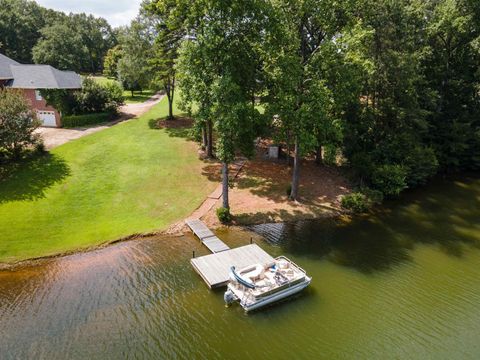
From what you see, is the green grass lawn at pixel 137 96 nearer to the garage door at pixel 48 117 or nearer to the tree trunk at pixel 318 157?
the garage door at pixel 48 117

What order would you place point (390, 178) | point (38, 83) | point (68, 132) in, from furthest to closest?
point (38, 83) → point (68, 132) → point (390, 178)

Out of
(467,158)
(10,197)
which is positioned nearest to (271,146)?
(467,158)

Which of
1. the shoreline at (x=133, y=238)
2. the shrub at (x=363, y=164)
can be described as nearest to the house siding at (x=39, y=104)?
the shoreline at (x=133, y=238)

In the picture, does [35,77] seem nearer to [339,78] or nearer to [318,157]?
[318,157]

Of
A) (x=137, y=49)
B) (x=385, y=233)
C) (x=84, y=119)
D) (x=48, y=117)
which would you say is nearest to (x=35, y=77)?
(x=48, y=117)

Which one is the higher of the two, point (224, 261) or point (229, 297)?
point (224, 261)

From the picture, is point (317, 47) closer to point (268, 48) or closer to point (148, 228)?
point (268, 48)

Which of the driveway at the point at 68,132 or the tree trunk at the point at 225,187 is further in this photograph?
the driveway at the point at 68,132
